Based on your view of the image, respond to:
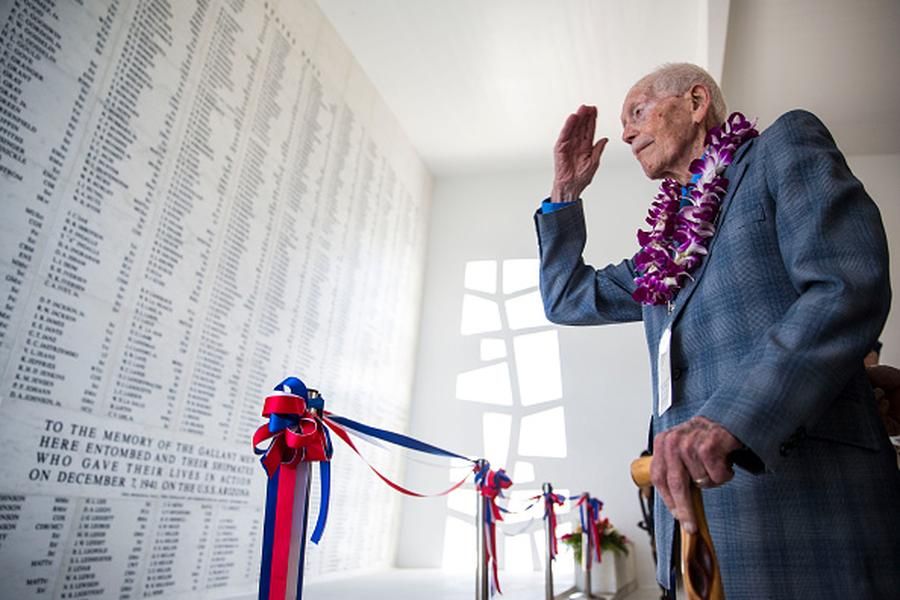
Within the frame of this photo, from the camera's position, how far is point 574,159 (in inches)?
59.1

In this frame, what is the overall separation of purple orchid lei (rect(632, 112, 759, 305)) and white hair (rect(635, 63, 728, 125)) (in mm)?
153

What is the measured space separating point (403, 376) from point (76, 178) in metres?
3.83

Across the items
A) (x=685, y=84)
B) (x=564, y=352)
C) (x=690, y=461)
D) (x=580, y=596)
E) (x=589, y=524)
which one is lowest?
(x=580, y=596)

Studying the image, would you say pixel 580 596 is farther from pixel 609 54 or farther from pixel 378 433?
pixel 609 54

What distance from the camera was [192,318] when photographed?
9.45ft

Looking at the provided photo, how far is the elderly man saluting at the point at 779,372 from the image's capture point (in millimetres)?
700

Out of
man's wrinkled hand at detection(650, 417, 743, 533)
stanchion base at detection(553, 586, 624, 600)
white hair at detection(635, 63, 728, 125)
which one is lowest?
stanchion base at detection(553, 586, 624, 600)

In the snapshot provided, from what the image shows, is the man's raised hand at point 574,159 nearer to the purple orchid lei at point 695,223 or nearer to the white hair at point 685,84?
the white hair at point 685,84

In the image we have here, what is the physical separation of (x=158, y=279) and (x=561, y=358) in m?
4.00

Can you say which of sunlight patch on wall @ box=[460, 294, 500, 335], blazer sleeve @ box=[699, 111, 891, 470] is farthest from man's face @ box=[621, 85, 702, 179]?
sunlight patch on wall @ box=[460, 294, 500, 335]

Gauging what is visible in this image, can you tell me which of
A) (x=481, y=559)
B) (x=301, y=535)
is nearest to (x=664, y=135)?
(x=301, y=535)

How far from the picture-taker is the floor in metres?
3.02

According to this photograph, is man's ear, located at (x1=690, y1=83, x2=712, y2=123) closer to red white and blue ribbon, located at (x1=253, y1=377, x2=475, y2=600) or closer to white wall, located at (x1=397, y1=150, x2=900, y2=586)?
red white and blue ribbon, located at (x1=253, y1=377, x2=475, y2=600)

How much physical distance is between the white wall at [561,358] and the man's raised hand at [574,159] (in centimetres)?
431
